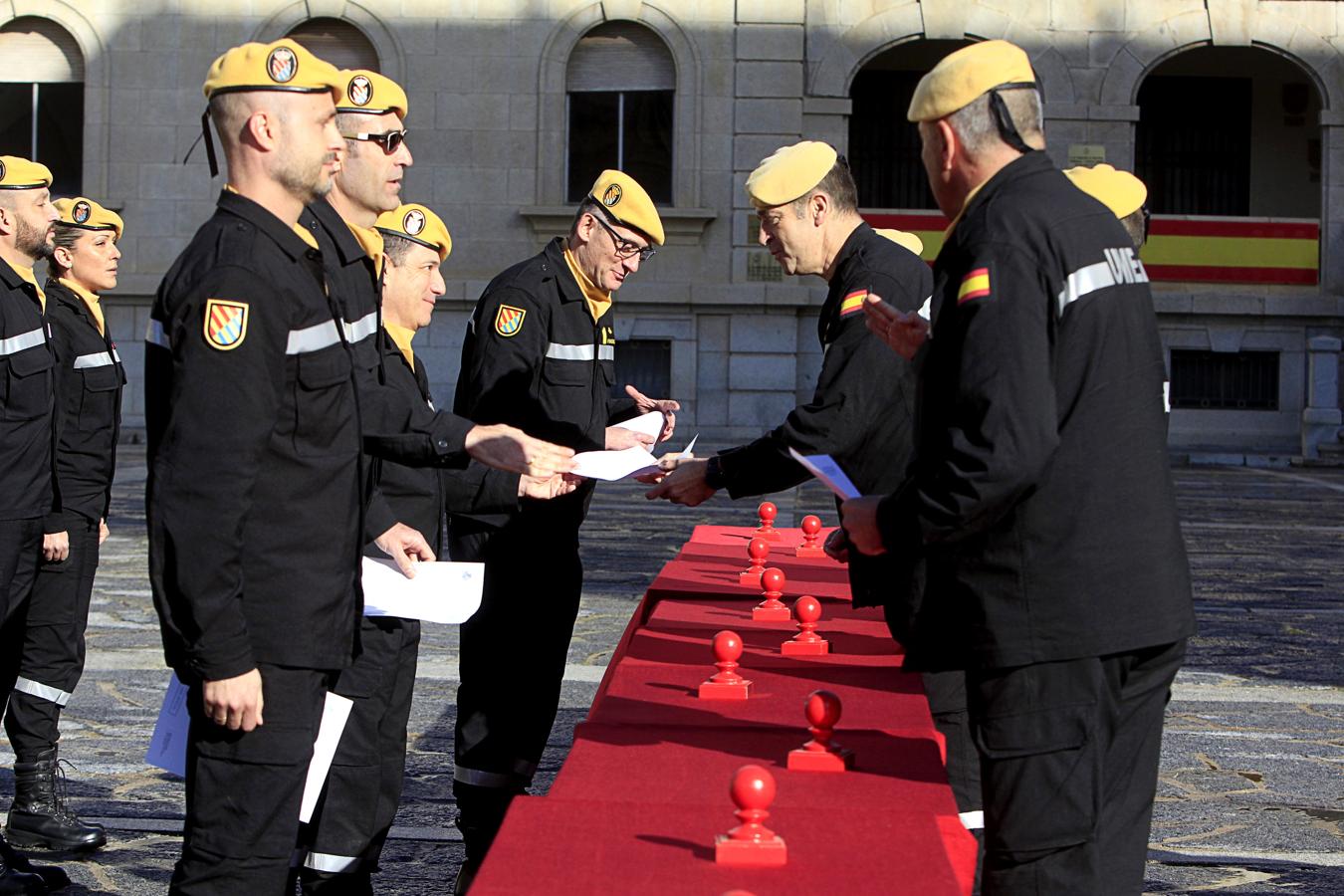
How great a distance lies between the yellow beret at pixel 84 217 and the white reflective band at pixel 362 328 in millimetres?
3239

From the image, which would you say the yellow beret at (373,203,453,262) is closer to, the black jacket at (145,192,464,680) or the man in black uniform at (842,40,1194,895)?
the black jacket at (145,192,464,680)

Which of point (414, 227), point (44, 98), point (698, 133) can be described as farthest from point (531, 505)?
point (44, 98)

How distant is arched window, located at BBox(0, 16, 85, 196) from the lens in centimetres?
2553

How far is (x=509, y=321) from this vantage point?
18.5 ft

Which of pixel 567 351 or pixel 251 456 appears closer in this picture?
pixel 251 456

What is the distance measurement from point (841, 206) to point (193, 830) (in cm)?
281

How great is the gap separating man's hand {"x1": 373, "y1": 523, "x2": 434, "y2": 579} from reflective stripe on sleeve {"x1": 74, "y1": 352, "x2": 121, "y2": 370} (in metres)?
2.77

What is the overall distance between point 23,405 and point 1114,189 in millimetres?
3535

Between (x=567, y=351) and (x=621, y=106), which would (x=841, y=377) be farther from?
(x=621, y=106)

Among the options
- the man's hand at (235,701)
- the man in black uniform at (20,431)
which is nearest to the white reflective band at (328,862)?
the man's hand at (235,701)

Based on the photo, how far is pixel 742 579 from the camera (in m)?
5.54

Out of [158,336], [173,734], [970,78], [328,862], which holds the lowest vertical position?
[328,862]

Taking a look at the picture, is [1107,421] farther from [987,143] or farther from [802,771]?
[802,771]

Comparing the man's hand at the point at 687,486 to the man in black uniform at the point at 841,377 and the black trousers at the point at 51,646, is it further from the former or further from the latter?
the black trousers at the point at 51,646
